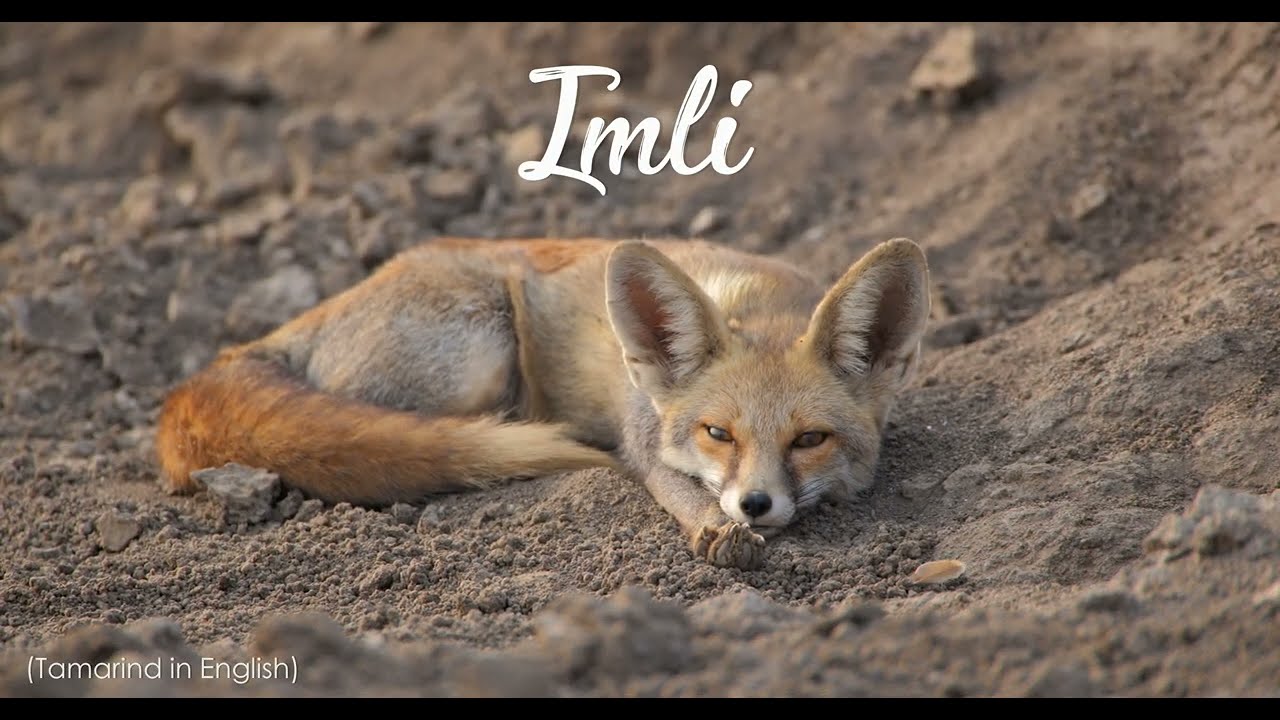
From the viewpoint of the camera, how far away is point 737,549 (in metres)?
4.26

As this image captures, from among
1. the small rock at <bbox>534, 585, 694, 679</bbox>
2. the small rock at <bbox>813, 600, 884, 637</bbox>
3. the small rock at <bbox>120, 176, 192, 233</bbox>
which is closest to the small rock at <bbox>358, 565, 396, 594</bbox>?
the small rock at <bbox>534, 585, 694, 679</bbox>

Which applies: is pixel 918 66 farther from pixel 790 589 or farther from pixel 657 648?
pixel 657 648

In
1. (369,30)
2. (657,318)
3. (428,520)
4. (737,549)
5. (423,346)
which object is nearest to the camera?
(737,549)

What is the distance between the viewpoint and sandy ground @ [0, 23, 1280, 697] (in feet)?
10.0

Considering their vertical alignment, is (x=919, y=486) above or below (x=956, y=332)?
below

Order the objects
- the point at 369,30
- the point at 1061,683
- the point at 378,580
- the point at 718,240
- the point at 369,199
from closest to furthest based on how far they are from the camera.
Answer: the point at 1061,683, the point at 378,580, the point at 718,240, the point at 369,199, the point at 369,30

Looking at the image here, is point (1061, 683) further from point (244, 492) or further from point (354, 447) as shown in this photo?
point (244, 492)

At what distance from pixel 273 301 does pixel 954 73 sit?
4113mm

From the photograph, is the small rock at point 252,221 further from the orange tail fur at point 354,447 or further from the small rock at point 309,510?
the small rock at point 309,510

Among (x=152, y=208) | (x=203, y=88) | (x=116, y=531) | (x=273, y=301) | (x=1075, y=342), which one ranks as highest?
(x=203, y=88)

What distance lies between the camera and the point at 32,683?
118 inches

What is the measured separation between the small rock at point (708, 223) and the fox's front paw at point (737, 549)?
11.3 feet

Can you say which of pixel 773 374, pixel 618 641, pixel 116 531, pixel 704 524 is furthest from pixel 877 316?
pixel 116 531

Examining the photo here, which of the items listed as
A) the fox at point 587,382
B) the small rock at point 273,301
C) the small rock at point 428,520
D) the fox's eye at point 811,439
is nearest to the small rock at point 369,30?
the small rock at point 273,301
